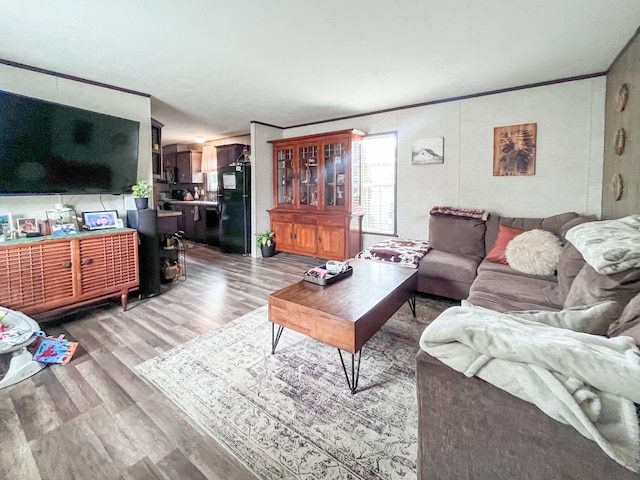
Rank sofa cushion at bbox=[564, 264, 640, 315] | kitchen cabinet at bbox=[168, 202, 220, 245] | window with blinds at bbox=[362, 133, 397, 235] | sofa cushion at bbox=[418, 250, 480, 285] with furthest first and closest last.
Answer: kitchen cabinet at bbox=[168, 202, 220, 245], window with blinds at bbox=[362, 133, 397, 235], sofa cushion at bbox=[418, 250, 480, 285], sofa cushion at bbox=[564, 264, 640, 315]

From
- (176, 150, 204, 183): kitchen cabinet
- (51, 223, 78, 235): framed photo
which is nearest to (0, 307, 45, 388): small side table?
(51, 223, 78, 235): framed photo

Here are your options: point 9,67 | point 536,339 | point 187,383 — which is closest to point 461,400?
point 536,339

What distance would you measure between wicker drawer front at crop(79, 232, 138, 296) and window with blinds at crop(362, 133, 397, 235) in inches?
130

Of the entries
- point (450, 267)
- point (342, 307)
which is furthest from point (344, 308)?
point (450, 267)

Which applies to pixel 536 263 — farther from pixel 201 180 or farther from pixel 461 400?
pixel 201 180

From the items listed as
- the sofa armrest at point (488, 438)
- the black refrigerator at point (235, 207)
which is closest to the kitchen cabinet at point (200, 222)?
the black refrigerator at point (235, 207)

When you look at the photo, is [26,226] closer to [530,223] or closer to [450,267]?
[450,267]

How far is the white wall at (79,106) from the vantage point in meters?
2.78

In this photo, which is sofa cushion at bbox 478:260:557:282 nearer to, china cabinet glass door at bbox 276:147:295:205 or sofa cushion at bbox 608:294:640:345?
sofa cushion at bbox 608:294:640:345

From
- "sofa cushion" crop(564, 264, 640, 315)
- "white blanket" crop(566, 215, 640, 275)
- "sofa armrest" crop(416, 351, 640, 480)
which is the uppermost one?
"white blanket" crop(566, 215, 640, 275)

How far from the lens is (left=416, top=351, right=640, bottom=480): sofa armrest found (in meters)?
0.78

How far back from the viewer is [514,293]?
226cm

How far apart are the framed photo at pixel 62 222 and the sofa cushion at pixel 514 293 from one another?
3.50 metres

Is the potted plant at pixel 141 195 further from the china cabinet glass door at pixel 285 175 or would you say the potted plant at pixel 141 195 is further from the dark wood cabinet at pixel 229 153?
the dark wood cabinet at pixel 229 153
